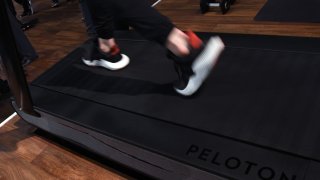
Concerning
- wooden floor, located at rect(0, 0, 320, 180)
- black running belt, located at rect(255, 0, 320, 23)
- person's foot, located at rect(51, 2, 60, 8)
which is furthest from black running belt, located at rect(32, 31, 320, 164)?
person's foot, located at rect(51, 2, 60, 8)

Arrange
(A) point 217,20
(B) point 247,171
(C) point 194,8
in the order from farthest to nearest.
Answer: (C) point 194,8
(A) point 217,20
(B) point 247,171

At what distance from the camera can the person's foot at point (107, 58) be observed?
73.0 inches

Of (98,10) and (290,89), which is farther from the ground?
(98,10)

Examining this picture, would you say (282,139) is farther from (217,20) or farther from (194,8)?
(194,8)

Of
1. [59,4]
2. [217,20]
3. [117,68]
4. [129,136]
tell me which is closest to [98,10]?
[117,68]

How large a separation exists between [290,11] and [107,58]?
146 centimetres

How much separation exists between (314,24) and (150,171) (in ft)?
5.30

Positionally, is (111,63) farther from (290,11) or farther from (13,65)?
(290,11)

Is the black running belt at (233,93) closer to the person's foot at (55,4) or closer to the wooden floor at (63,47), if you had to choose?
the wooden floor at (63,47)

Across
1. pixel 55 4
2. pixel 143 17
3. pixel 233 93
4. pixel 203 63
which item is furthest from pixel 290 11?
pixel 55 4

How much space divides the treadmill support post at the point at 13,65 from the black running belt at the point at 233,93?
A: 0.75 ft

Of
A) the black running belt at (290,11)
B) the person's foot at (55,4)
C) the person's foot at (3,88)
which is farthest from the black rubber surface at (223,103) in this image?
the person's foot at (55,4)

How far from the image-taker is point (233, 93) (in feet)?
4.70

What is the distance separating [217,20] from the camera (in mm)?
2549
